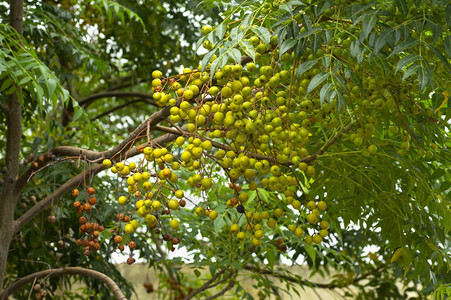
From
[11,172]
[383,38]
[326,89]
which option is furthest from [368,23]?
[11,172]

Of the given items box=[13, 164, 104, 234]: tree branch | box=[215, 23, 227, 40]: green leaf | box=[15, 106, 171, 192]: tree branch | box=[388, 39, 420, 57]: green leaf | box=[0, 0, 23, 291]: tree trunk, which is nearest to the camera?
box=[388, 39, 420, 57]: green leaf

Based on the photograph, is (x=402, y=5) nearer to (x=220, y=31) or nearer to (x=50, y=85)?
(x=220, y=31)

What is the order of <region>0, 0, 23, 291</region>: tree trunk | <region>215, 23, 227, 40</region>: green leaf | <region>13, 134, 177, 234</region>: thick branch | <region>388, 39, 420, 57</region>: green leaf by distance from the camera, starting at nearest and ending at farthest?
<region>388, 39, 420, 57</region>: green leaf < <region>215, 23, 227, 40</region>: green leaf < <region>13, 134, 177, 234</region>: thick branch < <region>0, 0, 23, 291</region>: tree trunk

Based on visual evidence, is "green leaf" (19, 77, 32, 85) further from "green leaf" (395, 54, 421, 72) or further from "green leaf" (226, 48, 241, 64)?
"green leaf" (395, 54, 421, 72)

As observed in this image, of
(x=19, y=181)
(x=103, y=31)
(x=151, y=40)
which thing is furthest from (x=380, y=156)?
(x=103, y=31)

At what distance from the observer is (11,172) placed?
6.21ft

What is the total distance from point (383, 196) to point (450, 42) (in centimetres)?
48

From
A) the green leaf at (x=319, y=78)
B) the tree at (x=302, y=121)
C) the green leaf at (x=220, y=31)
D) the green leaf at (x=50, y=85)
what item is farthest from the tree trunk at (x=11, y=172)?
the green leaf at (x=319, y=78)

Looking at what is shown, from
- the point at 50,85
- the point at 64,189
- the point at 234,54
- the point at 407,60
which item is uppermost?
the point at 50,85

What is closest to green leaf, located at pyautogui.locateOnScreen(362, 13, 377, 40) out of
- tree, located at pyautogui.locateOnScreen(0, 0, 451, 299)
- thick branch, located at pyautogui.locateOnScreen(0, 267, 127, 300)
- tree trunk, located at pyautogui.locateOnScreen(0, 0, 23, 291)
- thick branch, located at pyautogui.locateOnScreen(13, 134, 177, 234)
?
tree, located at pyautogui.locateOnScreen(0, 0, 451, 299)

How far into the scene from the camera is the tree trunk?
1.80m

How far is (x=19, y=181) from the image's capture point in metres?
1.84

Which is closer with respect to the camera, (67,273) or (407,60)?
(407,60)

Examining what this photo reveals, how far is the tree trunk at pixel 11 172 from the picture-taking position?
5.91 ft
